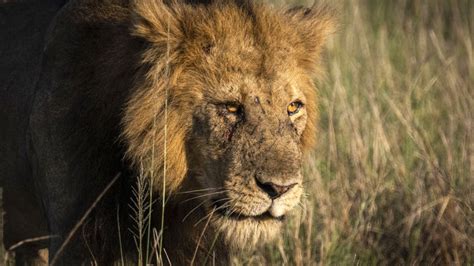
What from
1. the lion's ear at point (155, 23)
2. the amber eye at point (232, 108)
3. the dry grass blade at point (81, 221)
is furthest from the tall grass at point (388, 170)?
the lion's ear at point (155, 23)

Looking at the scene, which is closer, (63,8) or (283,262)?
(63,8)

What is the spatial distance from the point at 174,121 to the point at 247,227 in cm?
62

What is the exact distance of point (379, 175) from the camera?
6637 millimetres

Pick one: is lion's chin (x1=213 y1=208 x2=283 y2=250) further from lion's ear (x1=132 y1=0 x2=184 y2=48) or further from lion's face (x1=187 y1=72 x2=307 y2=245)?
lion's ear (x1=132 y1=0 x2=184 y2=48)

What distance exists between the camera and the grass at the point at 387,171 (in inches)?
232

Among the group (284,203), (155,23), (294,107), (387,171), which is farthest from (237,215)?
(387,171)

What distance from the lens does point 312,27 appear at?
5.02 metres

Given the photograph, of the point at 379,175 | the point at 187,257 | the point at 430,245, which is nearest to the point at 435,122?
the point at 379,175

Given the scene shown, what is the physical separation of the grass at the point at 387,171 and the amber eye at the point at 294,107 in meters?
0.51

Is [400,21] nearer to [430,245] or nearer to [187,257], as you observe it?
[430,245]

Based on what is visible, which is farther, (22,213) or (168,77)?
→ (22,213)

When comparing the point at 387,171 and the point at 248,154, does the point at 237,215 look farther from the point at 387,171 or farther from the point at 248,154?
the point at 387,171

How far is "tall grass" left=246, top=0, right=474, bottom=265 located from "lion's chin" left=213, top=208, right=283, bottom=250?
864 mm

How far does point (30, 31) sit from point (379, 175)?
2672 millimetres
